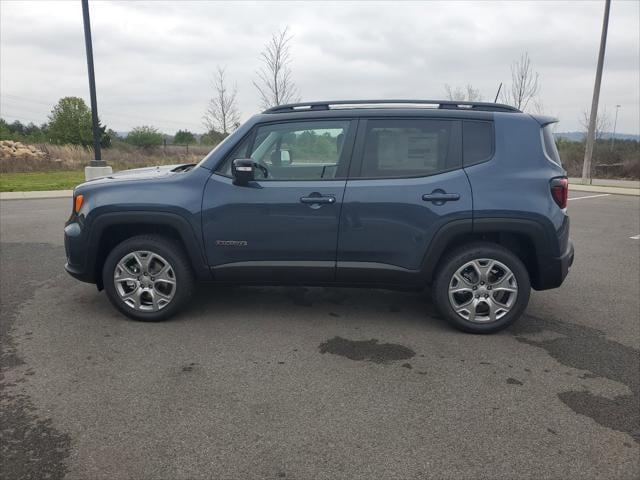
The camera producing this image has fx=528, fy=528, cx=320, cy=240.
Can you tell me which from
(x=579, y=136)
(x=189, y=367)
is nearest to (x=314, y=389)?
(x=189, y=367)

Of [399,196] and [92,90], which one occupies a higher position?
[92,90]

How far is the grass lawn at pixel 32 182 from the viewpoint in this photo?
1719cm

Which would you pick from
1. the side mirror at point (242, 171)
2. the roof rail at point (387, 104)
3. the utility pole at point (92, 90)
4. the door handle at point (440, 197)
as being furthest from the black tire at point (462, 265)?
the utility pole at point (92, 90)

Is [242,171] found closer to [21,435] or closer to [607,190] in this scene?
[21,435]

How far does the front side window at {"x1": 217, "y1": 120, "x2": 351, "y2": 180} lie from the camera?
435 centimetres

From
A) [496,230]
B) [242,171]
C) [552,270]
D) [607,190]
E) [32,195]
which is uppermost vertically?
[242,171]

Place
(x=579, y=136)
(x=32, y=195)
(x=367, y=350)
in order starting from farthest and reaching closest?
(x=579, y=136), (x=32, y=195), (x=367, y=350)

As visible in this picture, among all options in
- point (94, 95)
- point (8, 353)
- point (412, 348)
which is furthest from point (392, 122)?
point (94, 95)

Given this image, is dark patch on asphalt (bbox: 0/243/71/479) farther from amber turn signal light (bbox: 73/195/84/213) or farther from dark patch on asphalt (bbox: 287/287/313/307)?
dark patch on asphalt (bbox: 287/287/313/307)

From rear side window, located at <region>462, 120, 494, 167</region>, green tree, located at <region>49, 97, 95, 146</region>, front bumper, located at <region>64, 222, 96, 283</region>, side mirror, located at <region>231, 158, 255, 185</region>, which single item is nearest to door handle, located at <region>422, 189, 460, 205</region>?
rear side window, located at <region>462, 120, 494, 167</region>

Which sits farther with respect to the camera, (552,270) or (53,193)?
(53,193)

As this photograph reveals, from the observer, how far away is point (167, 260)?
4.40 m

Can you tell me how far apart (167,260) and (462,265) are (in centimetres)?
242

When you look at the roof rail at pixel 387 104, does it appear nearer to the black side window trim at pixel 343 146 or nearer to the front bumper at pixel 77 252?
the black side window trim at pixel 343 146
